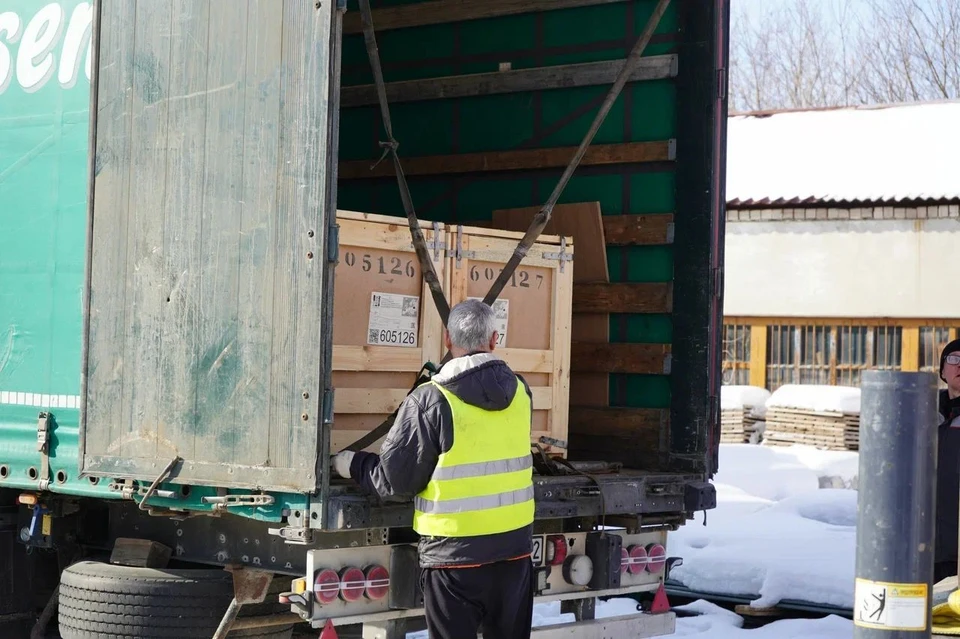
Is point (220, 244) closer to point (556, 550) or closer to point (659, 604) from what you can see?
point (556, 550)

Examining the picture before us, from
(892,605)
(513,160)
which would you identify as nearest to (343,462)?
(892,605)

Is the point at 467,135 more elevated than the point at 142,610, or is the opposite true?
the point at 467,135

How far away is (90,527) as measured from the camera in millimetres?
6203

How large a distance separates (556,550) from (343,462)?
1288 millimetres

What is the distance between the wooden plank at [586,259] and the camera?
6.68 metres

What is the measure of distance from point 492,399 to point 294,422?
73cm

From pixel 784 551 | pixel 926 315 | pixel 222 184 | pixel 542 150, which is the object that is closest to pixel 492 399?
pixel 222 184

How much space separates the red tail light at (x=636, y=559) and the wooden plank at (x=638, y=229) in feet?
4.84

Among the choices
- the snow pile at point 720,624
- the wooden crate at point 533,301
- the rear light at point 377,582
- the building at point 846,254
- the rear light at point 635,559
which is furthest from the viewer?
the building at point 846,254

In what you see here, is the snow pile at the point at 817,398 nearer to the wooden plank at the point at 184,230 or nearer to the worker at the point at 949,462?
the worker at the point at 949,462

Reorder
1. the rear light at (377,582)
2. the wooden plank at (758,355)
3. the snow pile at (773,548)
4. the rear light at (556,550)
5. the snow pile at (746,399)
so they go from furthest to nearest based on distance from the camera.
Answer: the wooden plank at (758,355), the snow pile at (746,399), the snow pile at (773,548), the rear light at (556,550), the rear light at (377,582)

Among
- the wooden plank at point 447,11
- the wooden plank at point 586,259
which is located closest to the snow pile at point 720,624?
the wooden plank at point 586,259

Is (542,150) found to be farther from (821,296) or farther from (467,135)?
(821,296)

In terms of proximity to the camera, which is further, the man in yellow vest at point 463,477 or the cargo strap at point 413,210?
the cargo strap at point 413,210
